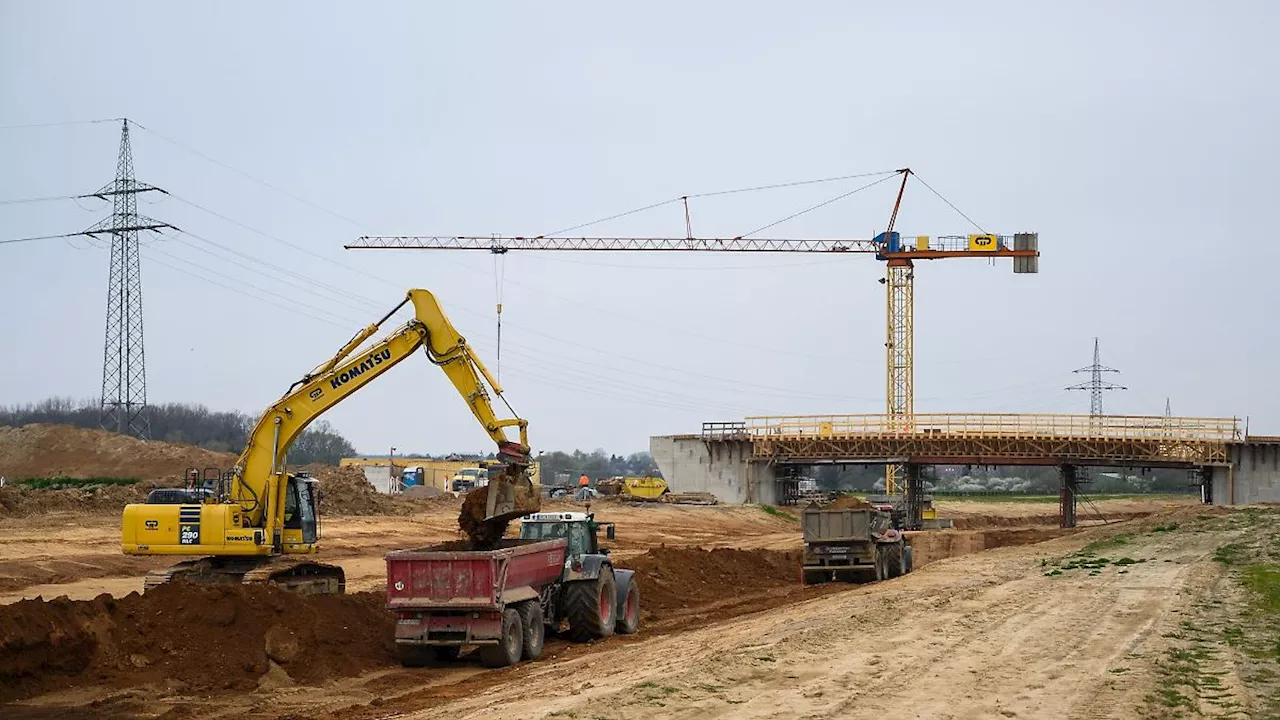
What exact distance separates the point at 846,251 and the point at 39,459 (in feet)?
210

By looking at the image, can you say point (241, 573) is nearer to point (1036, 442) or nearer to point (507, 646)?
point (507, 646)

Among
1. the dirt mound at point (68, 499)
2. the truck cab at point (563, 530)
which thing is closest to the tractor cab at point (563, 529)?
the truck cab at point (563, 530)

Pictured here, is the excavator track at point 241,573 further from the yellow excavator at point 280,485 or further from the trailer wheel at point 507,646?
the trailer wheel at point 507,646

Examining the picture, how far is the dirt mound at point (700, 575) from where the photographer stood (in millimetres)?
34094

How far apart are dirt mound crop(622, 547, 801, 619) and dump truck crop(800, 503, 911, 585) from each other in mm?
2050

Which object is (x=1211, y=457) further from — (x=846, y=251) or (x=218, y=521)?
(x=218, y=521)

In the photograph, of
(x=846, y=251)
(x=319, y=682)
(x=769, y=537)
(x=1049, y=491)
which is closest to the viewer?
(x=319, y=682)

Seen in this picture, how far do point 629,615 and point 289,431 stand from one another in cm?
711

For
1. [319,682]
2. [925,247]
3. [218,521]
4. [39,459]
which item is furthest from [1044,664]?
[925,247]

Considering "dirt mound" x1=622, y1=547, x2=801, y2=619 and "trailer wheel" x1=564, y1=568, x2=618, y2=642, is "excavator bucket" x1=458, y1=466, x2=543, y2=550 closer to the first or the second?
"trailer wheel" x1=564, y1=568, x2=618, y2=642

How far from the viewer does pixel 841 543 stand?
126 ft

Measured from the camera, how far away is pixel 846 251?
11312 centimetres

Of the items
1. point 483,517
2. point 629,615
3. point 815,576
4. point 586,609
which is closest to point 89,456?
point 815,576

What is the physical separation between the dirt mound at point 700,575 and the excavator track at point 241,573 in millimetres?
8169
